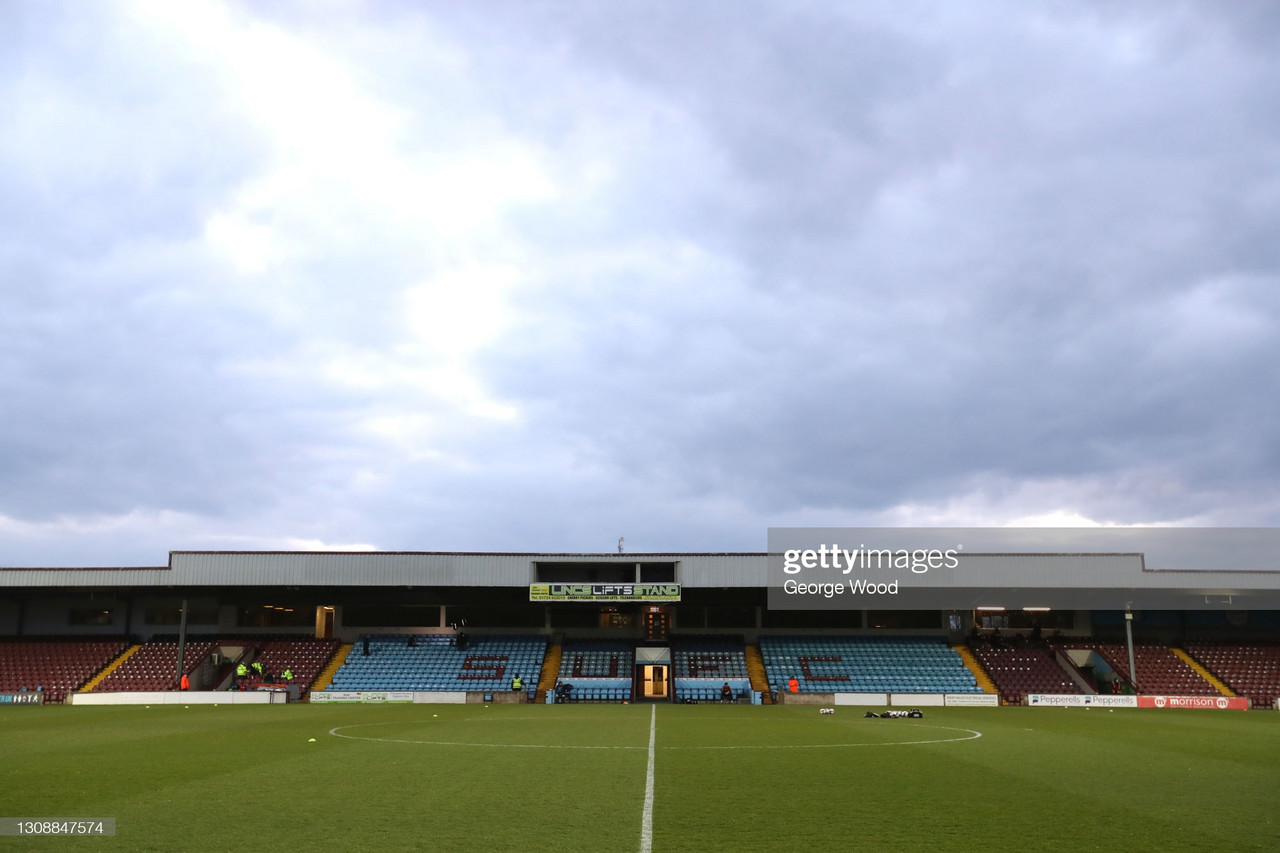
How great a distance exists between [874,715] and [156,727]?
23740mm

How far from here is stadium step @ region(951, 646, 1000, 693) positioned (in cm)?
4830

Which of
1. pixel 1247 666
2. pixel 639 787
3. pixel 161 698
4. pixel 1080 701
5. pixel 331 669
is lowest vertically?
pixel 161 698

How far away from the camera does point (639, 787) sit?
13.8 metres

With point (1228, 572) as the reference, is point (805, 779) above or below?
below

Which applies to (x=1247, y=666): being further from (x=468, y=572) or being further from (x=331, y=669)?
(x=331, y=669)

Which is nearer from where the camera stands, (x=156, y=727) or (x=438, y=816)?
(x=438, y=816)

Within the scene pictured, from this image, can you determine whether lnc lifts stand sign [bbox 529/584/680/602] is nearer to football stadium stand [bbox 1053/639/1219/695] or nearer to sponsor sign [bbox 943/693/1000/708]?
sponsor sign [bbox 943/693/1000/708]

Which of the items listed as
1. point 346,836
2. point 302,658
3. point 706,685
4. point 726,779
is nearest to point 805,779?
point 726,779

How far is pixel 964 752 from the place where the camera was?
19969 mm

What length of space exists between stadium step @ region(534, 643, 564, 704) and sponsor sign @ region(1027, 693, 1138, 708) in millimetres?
24535

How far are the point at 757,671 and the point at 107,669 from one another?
116 ft

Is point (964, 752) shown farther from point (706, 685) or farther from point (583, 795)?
point (706, 685)

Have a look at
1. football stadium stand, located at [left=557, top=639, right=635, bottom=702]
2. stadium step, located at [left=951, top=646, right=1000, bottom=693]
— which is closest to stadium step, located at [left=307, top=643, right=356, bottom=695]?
football stadium stand, located at [left=557, top=639, right=635, bottom=702]

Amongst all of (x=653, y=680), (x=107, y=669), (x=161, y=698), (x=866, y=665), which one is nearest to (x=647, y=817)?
(x=653, y=680)
